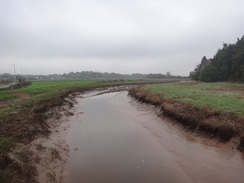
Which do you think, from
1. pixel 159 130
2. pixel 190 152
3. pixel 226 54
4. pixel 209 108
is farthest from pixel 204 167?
pixel 226 54

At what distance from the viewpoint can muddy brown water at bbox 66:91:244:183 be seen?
684 centimetres

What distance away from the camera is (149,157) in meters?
8.61

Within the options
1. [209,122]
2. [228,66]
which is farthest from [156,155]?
[228,66]

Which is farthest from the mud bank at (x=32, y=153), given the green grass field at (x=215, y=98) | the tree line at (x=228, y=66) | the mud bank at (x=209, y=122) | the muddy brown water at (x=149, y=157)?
the tree line at (x=228, y=66)

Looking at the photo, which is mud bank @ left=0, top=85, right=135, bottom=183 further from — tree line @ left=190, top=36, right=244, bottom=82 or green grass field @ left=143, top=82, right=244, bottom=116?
tree line @ left=190, top=36, right=244, bottom=82

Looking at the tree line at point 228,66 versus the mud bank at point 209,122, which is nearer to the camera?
the mud bank at point 209,122

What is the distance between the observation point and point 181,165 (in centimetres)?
767

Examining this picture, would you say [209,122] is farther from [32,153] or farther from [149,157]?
[32,153]

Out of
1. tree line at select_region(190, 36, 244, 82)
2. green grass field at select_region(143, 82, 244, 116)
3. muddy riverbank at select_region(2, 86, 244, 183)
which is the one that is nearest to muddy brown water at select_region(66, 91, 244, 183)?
muddy riverbank at select_region(2, 86, 244, 183)

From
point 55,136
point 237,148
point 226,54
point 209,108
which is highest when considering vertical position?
point 226,54

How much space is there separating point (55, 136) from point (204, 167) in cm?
902

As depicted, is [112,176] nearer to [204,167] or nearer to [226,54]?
[204,167]

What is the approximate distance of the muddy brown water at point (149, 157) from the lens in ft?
22.4

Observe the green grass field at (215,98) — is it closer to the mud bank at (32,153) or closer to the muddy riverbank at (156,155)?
the muddy riverbank at (156,155)
